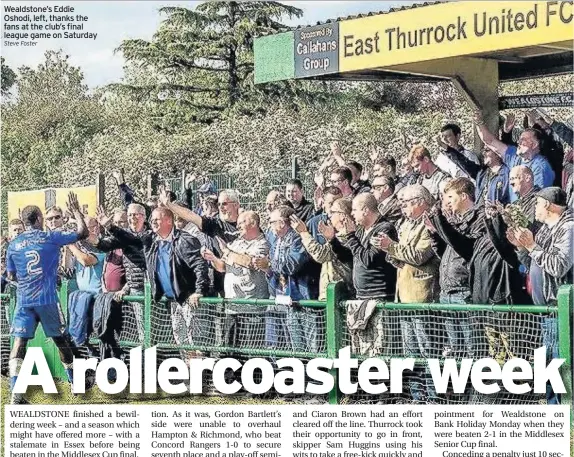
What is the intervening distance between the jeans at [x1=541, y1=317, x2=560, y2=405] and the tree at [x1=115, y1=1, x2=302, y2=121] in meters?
3.78

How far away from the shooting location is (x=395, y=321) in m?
8.73

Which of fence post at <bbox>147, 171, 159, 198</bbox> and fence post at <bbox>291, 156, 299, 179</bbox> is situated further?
fence post at <bbox>147, 171, 159, 198</bbox>

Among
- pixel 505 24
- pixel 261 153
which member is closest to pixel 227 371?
pixel 505 24

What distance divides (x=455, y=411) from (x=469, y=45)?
7.87ft

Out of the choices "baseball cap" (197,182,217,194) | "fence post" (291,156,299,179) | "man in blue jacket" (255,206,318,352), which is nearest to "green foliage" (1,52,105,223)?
"baseball cap" (197,182,217,194)

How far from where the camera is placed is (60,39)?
10180 mm

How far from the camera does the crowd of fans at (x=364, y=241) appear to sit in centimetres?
832

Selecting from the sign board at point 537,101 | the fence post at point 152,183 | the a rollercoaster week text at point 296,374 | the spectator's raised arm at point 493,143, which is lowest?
the a rollercoaster week text at point 296,374

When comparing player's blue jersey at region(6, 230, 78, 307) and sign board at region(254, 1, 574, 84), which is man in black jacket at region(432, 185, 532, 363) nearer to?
sign board at region(254, 1, 574, 84)

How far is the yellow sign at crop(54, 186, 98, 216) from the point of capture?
11.3 metres

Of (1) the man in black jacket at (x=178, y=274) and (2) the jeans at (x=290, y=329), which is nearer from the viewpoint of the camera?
(2) the jeans at (x=290, y=329)

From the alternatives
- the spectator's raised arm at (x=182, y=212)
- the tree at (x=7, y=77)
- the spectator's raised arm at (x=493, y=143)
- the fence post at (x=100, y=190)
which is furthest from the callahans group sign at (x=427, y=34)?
the tree at (x=7, y=77)

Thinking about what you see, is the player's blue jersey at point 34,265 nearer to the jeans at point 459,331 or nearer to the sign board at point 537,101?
the jeans at point 459,331

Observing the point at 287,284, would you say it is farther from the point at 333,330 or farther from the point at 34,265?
the point at 34,265
